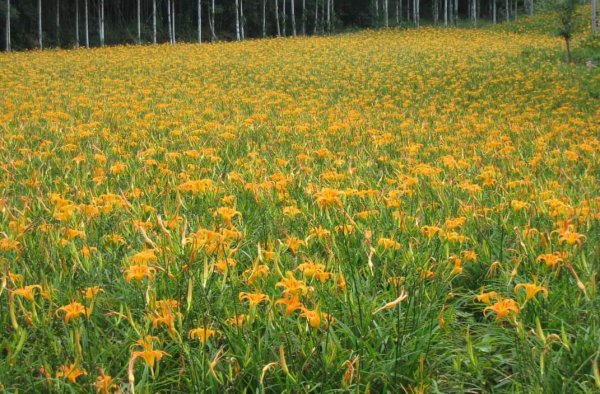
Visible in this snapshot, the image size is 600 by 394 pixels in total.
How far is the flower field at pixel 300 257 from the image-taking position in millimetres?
2051

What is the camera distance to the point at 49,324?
231 cm

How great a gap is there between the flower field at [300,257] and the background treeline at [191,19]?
29.0 m

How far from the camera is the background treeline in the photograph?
3594 cm

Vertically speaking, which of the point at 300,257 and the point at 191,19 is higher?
the point at 191,19

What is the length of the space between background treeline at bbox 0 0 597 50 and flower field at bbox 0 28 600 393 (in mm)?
29012

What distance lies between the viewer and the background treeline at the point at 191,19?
35938mm

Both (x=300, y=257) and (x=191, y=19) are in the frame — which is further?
(x=191, y=19)

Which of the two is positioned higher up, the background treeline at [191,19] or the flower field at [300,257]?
the background treeline at [191,19]

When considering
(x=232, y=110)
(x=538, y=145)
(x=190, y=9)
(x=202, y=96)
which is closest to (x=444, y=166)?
(x=538, y=145)

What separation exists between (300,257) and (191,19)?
45.6 metres

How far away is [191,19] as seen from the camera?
150 feet

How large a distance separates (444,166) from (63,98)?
886 cm

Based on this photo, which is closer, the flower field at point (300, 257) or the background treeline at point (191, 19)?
the flower field at point (300, 257)

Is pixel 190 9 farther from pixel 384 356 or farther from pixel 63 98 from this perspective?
pixel 384 356
